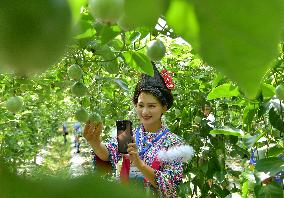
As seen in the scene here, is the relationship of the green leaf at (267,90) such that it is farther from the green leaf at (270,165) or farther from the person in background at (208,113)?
the person in background at (208,113)

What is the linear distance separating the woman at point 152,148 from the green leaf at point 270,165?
57 cm

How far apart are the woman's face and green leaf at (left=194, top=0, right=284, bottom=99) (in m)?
2.09

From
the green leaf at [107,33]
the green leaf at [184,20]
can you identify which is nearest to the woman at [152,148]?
the green leaf at [107,33]

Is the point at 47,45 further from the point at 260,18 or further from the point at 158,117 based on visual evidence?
the point at 158,117

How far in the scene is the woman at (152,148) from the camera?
209 cm

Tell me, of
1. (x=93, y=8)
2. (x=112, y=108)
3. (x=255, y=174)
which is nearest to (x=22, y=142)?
(x=112, y=108)

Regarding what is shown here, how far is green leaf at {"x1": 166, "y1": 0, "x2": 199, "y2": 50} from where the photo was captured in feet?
0.87

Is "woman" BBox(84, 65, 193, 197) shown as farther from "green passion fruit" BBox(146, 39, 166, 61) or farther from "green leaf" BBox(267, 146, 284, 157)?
"green passion fruit" BBox(146, 39, 166, 61)

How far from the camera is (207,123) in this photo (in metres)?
3.40

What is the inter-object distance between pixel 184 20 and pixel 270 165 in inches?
59.3

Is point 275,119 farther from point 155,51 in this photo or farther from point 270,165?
point 155,51

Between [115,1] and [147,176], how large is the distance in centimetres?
177

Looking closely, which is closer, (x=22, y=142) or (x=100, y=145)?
(x=100, y=145)

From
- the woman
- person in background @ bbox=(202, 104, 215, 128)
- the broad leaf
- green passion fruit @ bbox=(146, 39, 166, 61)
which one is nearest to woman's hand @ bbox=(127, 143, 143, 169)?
the woman
